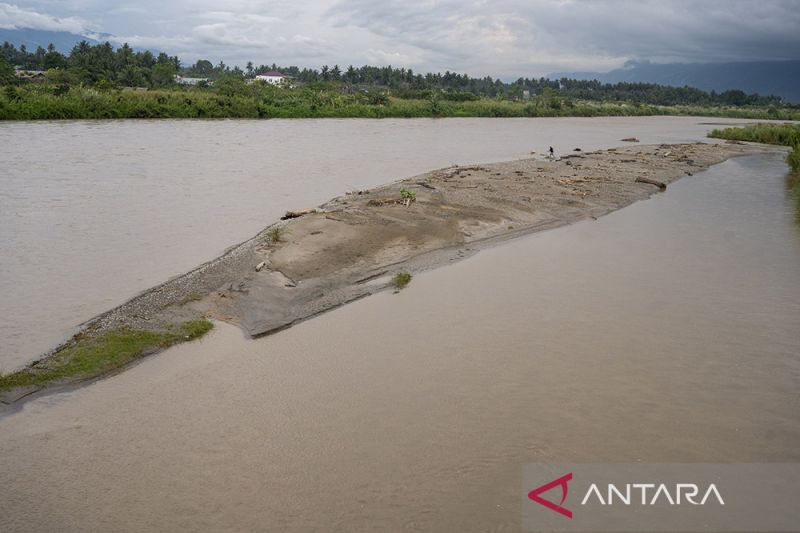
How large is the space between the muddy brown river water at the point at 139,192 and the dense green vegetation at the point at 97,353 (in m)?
0.53

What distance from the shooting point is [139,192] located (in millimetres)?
19344

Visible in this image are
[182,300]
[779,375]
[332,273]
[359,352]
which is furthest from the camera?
[332,273]

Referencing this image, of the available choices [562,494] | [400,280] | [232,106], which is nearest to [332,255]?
[400,280]

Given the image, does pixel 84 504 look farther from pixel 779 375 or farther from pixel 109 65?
pixel 109 65

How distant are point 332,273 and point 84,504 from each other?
21.2ft

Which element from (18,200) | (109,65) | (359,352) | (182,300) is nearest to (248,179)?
(18,200)

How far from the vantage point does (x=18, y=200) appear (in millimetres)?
17531

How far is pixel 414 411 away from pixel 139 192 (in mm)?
15624

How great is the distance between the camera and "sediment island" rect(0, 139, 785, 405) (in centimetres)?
811

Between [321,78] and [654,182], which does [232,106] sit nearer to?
[654,182]

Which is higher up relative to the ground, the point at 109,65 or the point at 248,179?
the point at 109,65

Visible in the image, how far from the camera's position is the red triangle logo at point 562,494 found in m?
5.31

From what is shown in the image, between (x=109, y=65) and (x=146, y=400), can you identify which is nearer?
(x=146, y=400)

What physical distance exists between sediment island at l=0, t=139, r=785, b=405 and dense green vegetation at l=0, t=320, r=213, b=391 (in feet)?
0.04
